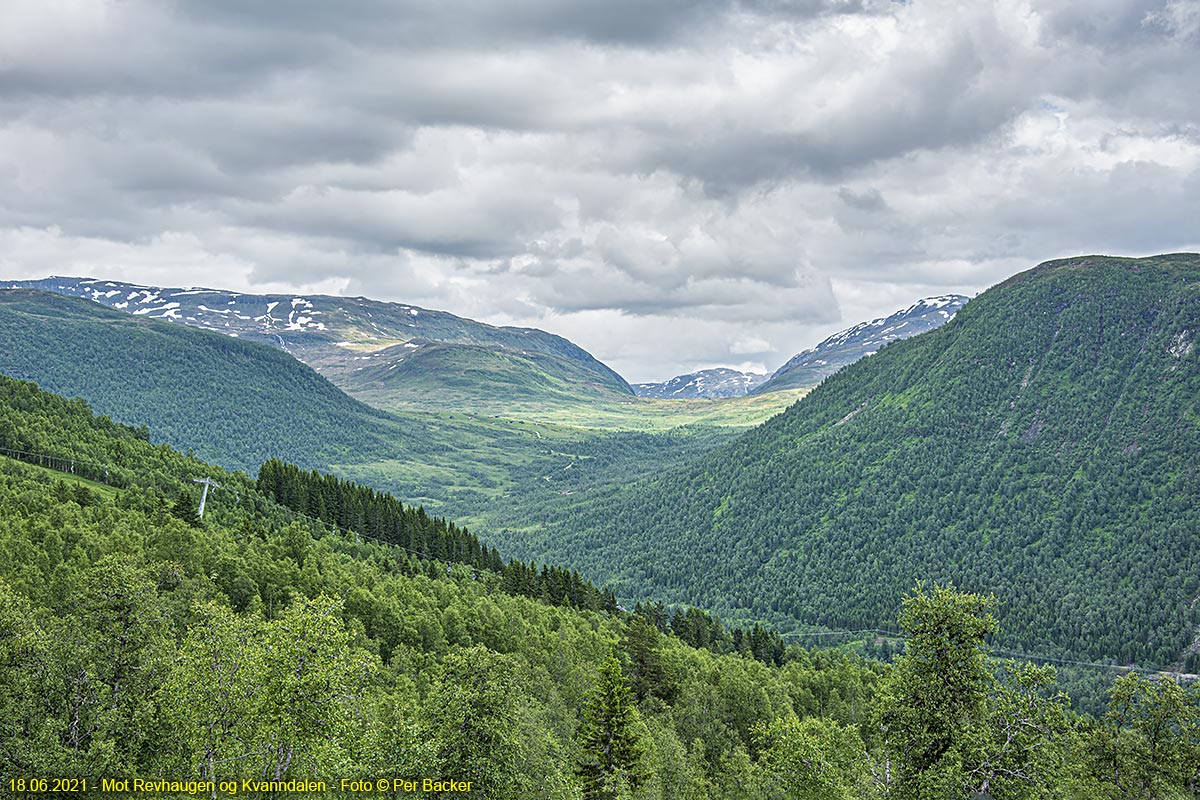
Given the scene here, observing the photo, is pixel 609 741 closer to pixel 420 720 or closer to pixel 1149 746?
pixel 420 720

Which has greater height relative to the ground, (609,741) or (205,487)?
(205,487)

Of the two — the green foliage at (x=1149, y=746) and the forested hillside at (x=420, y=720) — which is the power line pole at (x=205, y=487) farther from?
the green foliage at (x=1149, y=746)

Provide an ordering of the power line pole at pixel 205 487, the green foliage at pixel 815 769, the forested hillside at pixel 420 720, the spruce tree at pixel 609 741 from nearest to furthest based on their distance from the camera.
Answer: the forested hillside at pixel 420 720, the green foliage at pixel 815 769, the spruce tree at pixel 609 741, the power line pole at pixel 205 487

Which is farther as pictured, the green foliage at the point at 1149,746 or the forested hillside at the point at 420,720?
the green foliage at the point at 1149,746

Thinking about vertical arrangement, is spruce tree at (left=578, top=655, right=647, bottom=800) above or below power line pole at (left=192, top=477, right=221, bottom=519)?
below

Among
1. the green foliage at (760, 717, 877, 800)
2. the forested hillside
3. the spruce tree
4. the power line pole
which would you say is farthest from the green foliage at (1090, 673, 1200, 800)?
the power line pole

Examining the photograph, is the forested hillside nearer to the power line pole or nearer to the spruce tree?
the spruce tree

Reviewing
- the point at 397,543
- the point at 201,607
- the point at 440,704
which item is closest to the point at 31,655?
the point at 201,607

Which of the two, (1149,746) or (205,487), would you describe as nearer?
(1149,746)

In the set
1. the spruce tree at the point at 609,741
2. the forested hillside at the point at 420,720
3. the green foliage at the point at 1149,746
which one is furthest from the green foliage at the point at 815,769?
the green foliage at the point at 1149,746

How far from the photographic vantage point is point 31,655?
44.3 m

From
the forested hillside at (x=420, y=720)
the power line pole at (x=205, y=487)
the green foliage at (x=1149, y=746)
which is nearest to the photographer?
the forested hillside at (x=420, y=720)

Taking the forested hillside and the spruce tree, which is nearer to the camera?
the forested hillside

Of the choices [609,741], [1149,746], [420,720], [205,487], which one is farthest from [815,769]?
[205,487]
